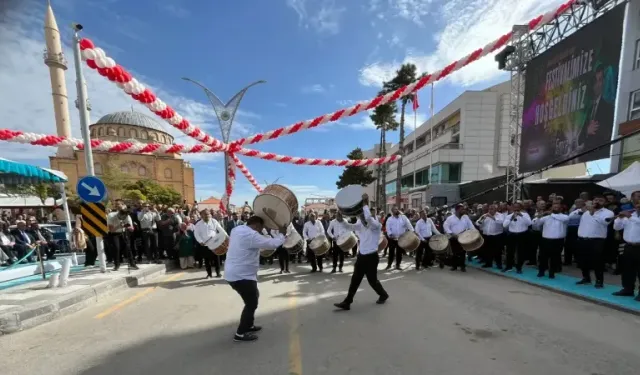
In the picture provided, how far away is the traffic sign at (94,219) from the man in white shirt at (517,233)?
32.6ft

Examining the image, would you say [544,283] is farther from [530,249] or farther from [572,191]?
[572,191]

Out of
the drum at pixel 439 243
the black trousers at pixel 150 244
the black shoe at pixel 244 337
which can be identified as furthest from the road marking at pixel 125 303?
the drum at pixel 439 243

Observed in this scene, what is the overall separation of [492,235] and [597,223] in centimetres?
263

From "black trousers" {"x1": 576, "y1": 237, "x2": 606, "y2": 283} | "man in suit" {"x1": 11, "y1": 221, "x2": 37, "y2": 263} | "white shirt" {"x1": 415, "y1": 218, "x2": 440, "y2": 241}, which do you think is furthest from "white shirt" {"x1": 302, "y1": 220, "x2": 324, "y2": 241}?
"man in suit" {"x1": 11, "y1": 221, "x2": 37, "y2": 263}

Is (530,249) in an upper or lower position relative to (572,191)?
lower

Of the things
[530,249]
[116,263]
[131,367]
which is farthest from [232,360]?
[530,249]

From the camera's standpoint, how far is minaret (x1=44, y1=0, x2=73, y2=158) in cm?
4088

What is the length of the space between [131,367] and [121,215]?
18.9 feet

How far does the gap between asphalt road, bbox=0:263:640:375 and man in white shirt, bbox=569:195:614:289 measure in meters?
1.20

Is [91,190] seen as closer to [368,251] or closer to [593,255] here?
[368,251]

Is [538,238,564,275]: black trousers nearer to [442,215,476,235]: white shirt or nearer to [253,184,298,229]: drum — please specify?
[442,215,476,235]: white shirt

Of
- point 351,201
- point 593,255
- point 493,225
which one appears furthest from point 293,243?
point 593,255

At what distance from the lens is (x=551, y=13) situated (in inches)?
343

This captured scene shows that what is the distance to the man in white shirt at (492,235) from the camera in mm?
8562
